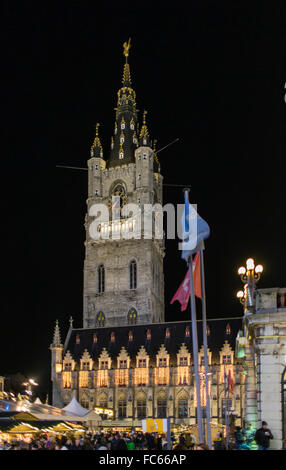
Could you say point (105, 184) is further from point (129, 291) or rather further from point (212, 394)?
point (212, 394)

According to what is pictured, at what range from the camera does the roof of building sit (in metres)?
81.0

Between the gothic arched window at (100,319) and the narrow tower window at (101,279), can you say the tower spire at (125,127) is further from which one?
the gothic arched window at (100,319)

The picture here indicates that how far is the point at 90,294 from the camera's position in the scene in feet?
318

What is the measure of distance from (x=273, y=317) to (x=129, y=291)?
6998cm

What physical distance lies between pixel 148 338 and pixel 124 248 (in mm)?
17412

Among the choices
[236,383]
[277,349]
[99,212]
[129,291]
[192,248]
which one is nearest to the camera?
[192,248]

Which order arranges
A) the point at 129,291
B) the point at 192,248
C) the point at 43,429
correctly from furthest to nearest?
1. the point at 129,291
2. the point at 43,429
3. the point at 192,248

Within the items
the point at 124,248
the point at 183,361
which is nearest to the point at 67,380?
the point at 183,361

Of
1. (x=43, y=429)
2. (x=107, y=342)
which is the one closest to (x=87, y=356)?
(x=107, y=342)

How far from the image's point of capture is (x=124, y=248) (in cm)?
9769

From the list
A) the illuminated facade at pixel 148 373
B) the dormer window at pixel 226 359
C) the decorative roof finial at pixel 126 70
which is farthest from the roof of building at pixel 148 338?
the decorative roof finial at pixel 126 70

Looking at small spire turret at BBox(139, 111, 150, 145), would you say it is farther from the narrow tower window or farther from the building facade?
the building facade

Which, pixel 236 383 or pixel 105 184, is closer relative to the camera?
pixel 236 383

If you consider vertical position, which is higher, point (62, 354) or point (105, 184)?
point (105, 184)
